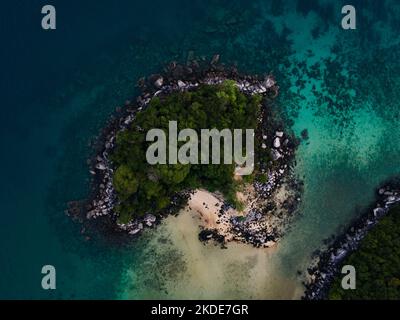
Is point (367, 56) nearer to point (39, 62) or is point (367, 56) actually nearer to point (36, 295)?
point (39, 62)

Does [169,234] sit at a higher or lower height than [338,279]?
higher

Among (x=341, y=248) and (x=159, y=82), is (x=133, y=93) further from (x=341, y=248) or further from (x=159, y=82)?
(x=341, y=248)

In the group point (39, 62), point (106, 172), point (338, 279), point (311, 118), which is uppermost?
point (39, 62)

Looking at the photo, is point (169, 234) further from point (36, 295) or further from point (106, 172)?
point (36, 295)

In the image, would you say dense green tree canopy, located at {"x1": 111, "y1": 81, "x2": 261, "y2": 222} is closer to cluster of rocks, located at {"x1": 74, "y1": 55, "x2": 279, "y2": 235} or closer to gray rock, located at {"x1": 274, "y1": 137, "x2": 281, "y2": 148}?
cluster of rocks, located at {"x1": 74, "y1": 55, "x2": 279, "y2": 235}

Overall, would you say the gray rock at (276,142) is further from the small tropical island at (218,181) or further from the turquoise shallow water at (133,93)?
the turquoise shallow water at (133,93)
